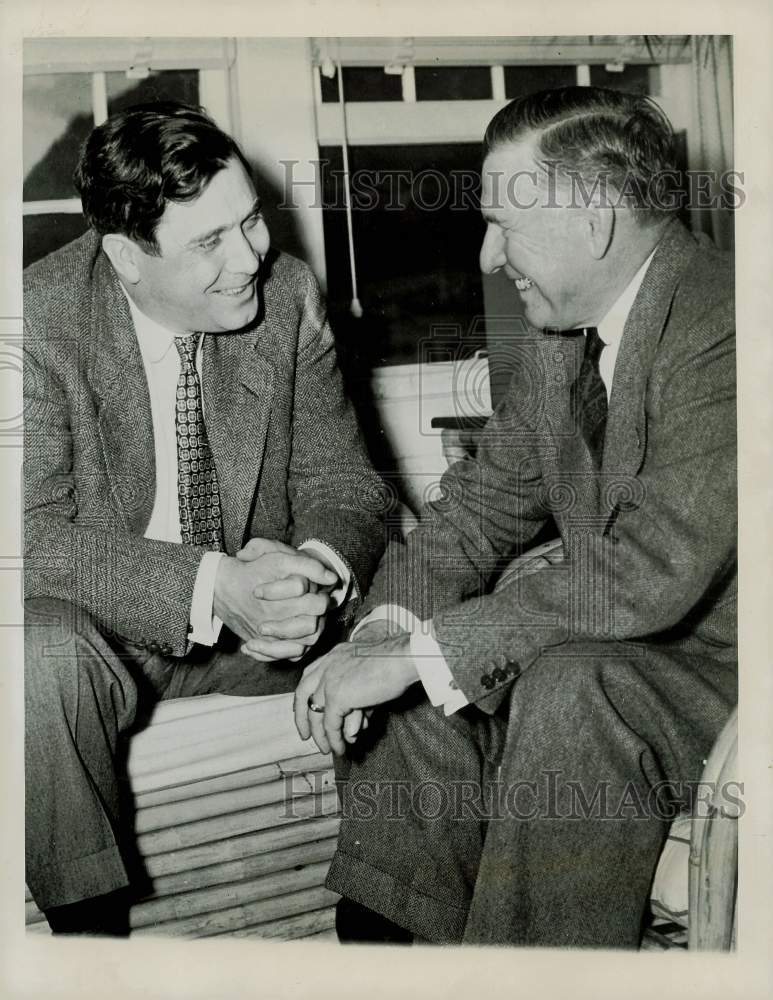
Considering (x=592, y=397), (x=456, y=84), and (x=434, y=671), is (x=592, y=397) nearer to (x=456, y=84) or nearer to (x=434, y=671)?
(x=434, y=671)

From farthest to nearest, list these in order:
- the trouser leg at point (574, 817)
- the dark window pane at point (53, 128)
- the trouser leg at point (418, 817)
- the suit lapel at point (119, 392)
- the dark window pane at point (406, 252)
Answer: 1. the dark window pane at point (406, 252)
2. the dark window pane at point (53, 128)
3. the suit lapel at point (119, 392)
4. the trouser leg at point (418, 817)
5. the trouser leg at point (574, 817)

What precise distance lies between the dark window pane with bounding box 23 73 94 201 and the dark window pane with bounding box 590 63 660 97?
1.17 m

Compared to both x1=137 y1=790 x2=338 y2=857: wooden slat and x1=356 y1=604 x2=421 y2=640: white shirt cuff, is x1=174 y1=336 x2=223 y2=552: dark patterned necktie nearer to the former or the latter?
x1=356 y1=604 x2=421 y2=640: white shirt cuff

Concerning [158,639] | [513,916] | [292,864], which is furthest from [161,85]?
[513,916]

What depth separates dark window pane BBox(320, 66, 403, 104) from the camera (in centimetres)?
211

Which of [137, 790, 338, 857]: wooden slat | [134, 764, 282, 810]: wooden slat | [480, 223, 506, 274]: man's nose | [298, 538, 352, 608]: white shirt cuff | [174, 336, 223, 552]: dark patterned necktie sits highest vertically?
[480, 223, 506, 274]: man's nose

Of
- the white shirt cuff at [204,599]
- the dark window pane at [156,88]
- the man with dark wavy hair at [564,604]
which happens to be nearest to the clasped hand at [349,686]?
the man with dark wavy hair at [564,604]

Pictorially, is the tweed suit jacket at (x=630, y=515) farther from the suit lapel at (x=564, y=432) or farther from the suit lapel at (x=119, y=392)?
the suit lapel at (x=119, y=392)

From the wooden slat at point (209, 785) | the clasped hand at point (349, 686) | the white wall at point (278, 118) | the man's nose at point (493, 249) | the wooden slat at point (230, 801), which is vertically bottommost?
the wooden slat at point (230, 801)

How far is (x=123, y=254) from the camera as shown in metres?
1.60

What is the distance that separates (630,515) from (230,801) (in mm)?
849

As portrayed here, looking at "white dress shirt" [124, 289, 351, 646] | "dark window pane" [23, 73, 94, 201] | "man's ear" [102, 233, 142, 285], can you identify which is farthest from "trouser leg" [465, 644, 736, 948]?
"dark window pane" [23, 73, 94, 201]

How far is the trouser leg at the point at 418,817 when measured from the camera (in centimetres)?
138

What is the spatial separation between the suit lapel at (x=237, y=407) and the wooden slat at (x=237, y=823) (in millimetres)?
525
